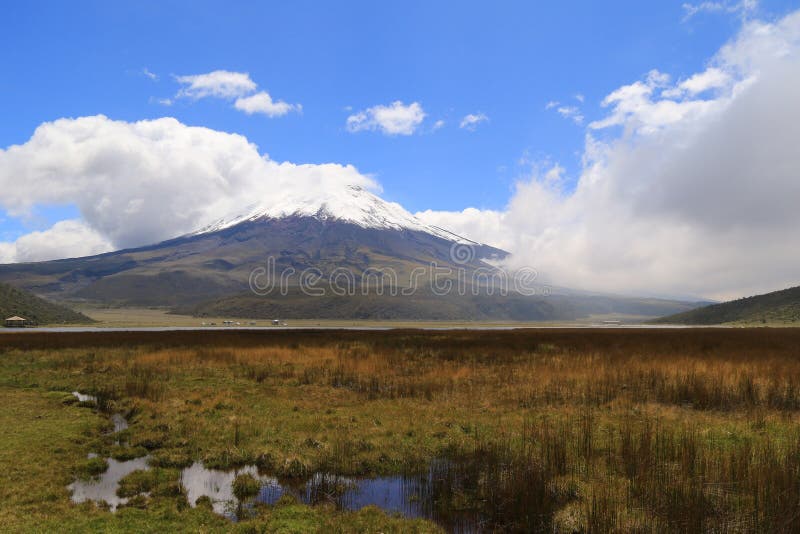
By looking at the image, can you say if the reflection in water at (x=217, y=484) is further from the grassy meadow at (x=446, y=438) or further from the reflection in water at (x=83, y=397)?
the reflection in water at (x=83, y=397)

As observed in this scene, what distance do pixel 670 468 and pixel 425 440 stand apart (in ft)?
20.7

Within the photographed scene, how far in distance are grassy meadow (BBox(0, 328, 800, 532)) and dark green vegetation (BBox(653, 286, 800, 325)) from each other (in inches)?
3308

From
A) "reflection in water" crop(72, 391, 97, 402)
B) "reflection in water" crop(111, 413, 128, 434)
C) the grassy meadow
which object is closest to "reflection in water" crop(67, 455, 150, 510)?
the grassy meadow

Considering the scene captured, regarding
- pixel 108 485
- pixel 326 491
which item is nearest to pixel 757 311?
pixel 326 491

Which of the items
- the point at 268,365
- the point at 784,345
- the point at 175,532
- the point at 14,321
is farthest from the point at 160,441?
the point at 14,321

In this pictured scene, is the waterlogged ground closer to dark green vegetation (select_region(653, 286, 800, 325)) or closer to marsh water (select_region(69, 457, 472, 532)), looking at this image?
marsh water (select_region(69, 457, 472, 532))

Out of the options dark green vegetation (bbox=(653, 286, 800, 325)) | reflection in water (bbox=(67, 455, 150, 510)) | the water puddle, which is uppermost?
reflection in water (bbox=(67, 455, 150, 510))

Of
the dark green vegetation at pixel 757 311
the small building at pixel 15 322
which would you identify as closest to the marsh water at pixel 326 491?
the small building at pixel 15 322

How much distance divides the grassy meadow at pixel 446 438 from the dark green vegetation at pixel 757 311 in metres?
84.0

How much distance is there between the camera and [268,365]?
88.2ft

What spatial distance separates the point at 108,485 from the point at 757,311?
5068 inches

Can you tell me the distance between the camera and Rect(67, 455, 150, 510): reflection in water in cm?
952

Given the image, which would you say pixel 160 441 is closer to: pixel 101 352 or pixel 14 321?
pixel 101 352

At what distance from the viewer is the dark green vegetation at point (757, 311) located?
9175 centimetres
